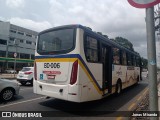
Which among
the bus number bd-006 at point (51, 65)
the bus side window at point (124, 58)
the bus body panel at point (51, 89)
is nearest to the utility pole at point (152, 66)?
the bus body panel at point (51, 89)

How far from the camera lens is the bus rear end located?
586 centimetres

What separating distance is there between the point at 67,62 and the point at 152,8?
12.8 ft

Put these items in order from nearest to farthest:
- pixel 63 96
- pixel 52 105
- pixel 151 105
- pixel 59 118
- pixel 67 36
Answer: pixel 151 105 < pixel 59 118 < pixel 63 96 < pixel 67 36 < pixel 52 105

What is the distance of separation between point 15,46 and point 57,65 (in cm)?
5337

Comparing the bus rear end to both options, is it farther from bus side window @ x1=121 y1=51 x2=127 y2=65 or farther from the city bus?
bus side window @ x1=121 y1=51 x2=127 y2=65

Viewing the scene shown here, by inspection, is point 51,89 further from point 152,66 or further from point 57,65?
point 152,66

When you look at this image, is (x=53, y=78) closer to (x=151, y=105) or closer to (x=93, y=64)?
(x=93, y=64)

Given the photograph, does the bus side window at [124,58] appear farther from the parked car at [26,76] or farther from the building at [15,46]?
the building at [15,46]

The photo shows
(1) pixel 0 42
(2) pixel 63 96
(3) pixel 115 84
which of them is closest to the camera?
(2) pixel 63 96

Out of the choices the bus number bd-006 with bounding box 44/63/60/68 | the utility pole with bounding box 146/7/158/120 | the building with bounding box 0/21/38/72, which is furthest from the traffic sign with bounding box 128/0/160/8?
the building with bounding box 0/21/38/72

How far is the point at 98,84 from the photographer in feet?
23.1

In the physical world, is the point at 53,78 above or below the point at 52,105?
above

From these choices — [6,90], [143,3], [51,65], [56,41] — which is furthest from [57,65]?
[143,3]

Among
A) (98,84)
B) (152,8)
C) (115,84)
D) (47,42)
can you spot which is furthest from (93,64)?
(152,8)
